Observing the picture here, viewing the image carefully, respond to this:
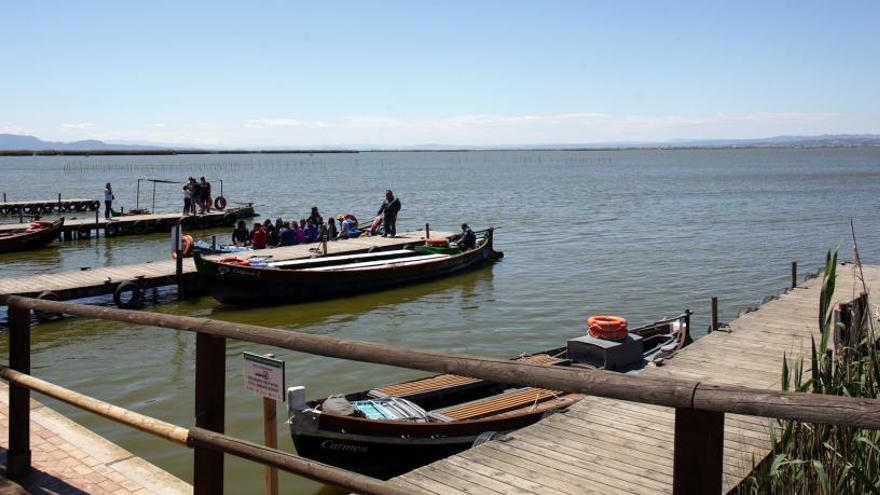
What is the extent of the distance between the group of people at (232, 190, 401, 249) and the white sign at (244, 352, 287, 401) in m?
21.7

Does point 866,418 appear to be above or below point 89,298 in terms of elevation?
above

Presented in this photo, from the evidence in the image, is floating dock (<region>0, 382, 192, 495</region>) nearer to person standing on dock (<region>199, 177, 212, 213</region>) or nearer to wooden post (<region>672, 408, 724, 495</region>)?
wooden post (<region>672, 408, 724, 495</region>)

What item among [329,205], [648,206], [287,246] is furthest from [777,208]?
[287,246]

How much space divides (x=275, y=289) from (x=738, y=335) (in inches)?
498

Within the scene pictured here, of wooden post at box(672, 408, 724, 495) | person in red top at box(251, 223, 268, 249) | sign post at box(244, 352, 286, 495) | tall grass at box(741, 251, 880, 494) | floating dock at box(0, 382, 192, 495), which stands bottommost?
floating dock at box(0, 382, 192, 495)

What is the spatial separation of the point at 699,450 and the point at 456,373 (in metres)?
0.89

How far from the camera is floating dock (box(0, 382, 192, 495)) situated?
17.3 feet

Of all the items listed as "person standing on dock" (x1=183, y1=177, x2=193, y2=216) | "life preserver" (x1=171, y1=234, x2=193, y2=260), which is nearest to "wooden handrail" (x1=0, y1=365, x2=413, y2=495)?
"life preserver" (x1=171, y1=234, x2=193, y2=260)

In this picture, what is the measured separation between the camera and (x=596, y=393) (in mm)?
2605

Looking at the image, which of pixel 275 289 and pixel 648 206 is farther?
pixel 648 206

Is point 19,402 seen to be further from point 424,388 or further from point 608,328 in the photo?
point 608,328

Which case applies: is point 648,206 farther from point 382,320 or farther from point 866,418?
point 866,418

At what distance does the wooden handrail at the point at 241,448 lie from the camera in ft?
10.1

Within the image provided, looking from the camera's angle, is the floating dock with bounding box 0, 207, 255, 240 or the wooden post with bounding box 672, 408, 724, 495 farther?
the floating dock with bounding box 0, 207, 255, 240
